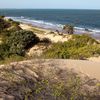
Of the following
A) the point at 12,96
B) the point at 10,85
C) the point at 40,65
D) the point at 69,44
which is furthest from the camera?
the point at 69,44

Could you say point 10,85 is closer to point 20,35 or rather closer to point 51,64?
point 51,64

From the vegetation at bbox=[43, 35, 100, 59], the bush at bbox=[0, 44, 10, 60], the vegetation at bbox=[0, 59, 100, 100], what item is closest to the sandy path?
the vegetation at bbox=[0, 59, 100, 100]

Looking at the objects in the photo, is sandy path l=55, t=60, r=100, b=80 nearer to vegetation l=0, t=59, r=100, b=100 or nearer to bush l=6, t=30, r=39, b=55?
vegetation l=0, t=59, r=100, b=100

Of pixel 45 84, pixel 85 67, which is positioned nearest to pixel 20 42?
pixel 85 67

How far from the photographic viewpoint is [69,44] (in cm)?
2267

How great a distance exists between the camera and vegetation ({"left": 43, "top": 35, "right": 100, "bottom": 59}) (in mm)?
18002

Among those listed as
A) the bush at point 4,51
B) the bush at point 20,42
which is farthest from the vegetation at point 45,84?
the bush at point 20,42

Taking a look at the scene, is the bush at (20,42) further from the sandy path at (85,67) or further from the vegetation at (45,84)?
the vegetation at (45,84)

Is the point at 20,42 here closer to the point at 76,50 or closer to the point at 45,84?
the point at 76,50

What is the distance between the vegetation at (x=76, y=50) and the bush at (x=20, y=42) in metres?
1.89

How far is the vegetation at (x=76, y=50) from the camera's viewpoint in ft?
59.1

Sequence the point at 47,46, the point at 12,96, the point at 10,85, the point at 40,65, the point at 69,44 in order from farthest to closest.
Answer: the point at 47,46 → the point at 69,44 → the point at 40,65 → the point at 10,85 → the point at 12,96

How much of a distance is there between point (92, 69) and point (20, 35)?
12892 millimetres

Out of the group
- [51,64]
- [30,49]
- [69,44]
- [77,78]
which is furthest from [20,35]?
[77,78]
